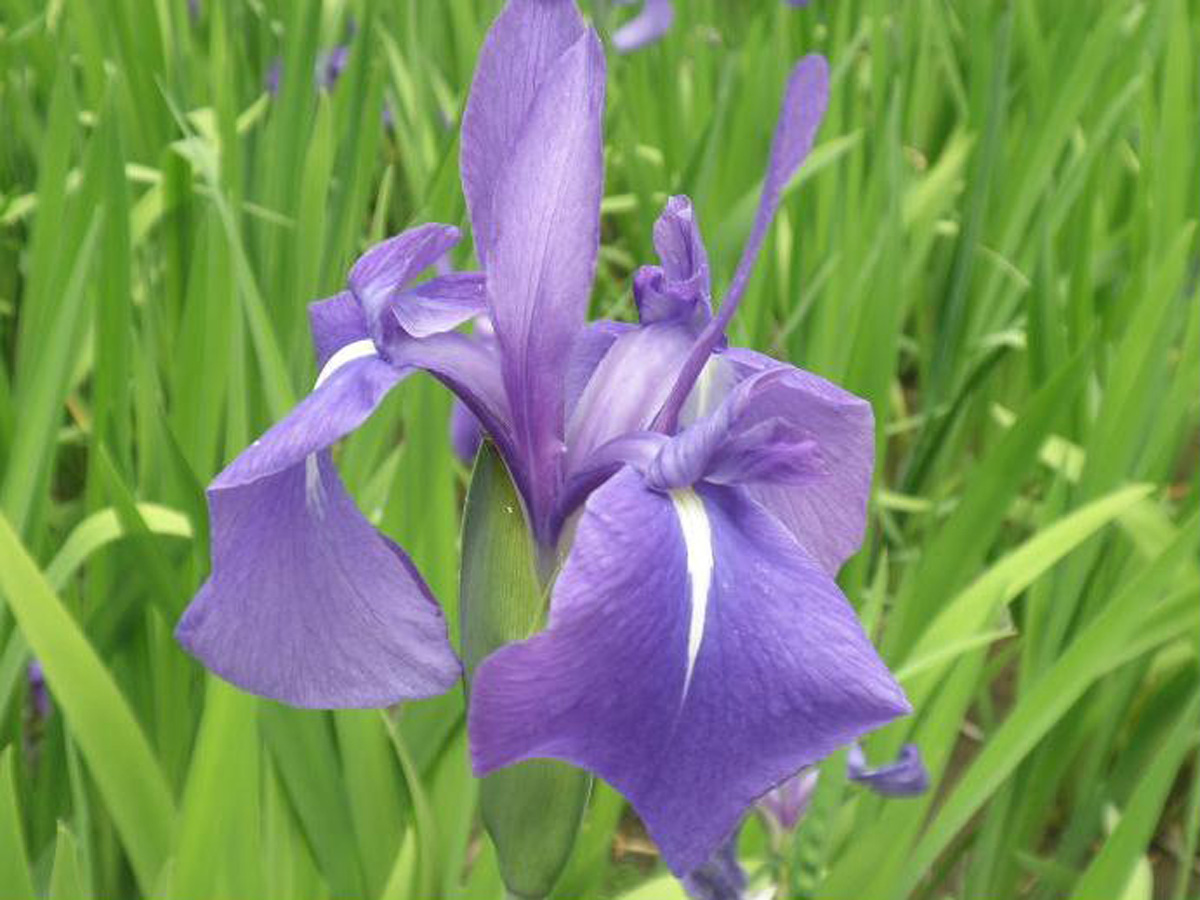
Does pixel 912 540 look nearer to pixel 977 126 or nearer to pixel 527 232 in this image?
pixel 977 126

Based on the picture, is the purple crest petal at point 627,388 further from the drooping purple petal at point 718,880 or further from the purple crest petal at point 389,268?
the drooping purple petal at point 718,880

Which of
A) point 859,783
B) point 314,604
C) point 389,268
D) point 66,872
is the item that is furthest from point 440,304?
point 859,783

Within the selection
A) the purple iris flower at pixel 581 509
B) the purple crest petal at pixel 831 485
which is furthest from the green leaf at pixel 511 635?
the purple crest petal at pixel 831 485

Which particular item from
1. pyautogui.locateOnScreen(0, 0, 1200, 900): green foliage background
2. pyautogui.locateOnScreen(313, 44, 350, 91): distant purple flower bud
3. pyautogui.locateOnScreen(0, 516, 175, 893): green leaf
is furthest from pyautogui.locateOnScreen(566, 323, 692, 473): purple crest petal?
pyautogui.locateOnScreen(313, 44, 350, 91): distant purple flower bud

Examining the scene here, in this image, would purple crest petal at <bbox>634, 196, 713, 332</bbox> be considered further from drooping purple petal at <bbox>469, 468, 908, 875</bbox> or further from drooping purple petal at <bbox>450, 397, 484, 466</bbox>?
drooping purple petal at <bbox>450, 397, 484, 466</bbox>

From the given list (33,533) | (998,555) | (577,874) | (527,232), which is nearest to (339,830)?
(577,874)

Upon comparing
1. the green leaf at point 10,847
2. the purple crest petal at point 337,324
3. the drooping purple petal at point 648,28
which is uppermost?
the purple crest petal at point 337,324
